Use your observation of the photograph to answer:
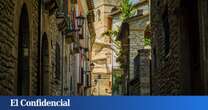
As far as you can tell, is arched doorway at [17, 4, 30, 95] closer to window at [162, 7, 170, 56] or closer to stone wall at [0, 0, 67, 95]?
stone wall at [0, 0, 67, 95]

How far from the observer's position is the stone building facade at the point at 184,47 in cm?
1083

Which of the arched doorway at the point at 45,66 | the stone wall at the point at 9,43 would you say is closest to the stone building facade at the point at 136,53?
the arched doorway at the point at 45,66

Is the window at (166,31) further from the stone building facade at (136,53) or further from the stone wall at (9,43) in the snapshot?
the stone building facade at (136,53)

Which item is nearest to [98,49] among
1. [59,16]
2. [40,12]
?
[59,16]

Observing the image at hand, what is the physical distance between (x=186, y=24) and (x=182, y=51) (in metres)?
0.59

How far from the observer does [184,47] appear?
41.8 feet

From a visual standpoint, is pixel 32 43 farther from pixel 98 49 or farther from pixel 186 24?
pixel 98 49

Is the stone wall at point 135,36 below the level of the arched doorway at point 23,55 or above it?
above

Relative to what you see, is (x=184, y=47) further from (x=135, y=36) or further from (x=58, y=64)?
(x=135, y=36)

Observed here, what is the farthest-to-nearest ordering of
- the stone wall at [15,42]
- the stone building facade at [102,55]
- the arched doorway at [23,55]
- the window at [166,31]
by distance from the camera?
the stone building facade at [102,55] < the window at [166,31] < the arched doorway at [23,55] < the stone wall at [15,42]

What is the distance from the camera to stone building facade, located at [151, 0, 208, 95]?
1083cm

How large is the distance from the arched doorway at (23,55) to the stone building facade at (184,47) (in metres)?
3.41

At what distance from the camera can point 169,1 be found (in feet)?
48.1

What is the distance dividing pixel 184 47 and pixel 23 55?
12.6 ft
